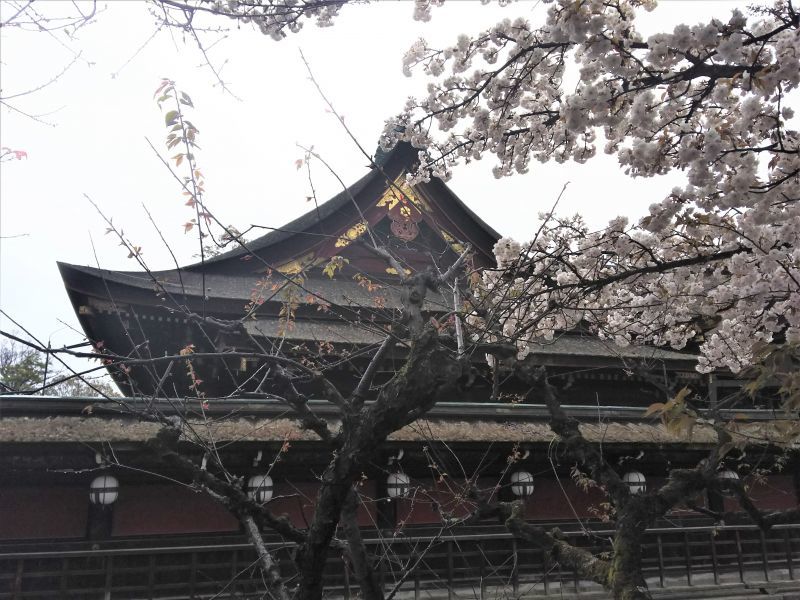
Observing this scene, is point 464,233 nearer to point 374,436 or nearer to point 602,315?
point 602,315

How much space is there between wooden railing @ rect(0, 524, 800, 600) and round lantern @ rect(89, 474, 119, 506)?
590 millimetres

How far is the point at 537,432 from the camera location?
9.10 metres

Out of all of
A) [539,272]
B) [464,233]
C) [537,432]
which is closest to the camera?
[539,272]

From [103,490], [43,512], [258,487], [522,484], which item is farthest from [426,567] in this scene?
[43,512]

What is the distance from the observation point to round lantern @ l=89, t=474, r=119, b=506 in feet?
24.2

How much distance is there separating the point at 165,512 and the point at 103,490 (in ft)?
2.75

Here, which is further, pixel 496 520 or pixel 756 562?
pixel 756 562

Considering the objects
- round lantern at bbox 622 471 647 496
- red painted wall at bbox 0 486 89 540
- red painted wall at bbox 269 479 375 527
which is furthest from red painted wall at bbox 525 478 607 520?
red painted wall at bbox 0 486 89 540

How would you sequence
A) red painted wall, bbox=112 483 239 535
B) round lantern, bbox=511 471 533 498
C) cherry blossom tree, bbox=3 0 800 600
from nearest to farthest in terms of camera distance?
cherry blossom tree, bbox=3 0 800 600 → red painted wall, bbox=112 483 239 535 → round lantern, bbox=511 471 533 498

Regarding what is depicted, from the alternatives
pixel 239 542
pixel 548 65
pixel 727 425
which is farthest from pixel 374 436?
pixel 239 542

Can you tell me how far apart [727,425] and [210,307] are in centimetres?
754

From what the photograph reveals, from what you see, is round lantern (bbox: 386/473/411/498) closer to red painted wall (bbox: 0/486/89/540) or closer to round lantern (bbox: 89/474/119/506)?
round lantern (bbox: 89/474/119/506)

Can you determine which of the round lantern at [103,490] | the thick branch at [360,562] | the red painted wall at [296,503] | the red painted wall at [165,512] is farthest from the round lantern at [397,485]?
the thick branch at [360,562]

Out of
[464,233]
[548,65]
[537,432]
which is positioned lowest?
[537,432]
